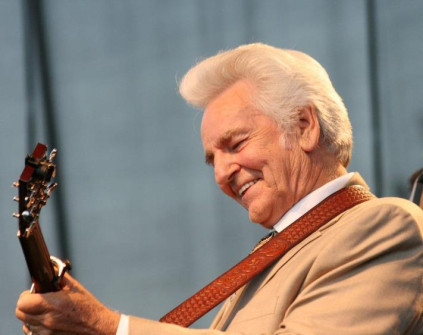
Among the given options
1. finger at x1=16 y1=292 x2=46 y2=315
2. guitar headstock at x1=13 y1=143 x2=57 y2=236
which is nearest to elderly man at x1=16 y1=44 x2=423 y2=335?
finger at x1=16 y1=292 x2=46 y2=315

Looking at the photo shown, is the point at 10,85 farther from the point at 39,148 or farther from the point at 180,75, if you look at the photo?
the point at 39,148

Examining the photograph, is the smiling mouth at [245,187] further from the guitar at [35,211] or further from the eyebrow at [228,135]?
the guitar at [35,211]

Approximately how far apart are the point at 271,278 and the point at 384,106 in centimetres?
179

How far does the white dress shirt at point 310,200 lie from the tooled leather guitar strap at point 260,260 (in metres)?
0.07

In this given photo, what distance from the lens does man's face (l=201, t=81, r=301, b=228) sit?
2471mm

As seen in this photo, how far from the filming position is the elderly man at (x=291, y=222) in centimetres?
204

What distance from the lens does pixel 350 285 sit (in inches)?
82.0

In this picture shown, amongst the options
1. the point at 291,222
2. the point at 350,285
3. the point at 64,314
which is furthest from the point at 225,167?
the point at 64,314

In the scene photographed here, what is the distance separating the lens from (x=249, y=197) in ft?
8.21

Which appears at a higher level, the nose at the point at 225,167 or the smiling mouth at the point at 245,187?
the nose at the point at 225,167

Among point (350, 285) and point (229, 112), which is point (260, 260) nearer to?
point (350, 285)

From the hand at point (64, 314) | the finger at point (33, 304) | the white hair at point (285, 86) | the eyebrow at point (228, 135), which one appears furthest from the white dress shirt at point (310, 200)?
the finger at point (33, 304)

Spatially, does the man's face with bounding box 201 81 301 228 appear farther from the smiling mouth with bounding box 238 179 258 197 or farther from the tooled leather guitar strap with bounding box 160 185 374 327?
the tooled leather guitar strap with bounding box 160 185 374 327

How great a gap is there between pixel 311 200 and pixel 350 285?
43cm
